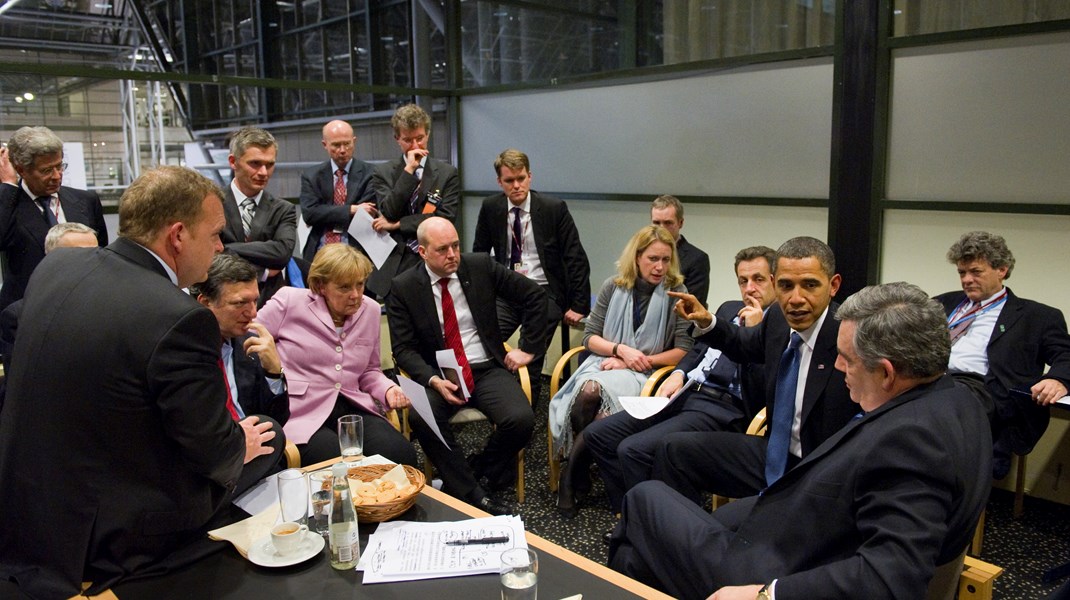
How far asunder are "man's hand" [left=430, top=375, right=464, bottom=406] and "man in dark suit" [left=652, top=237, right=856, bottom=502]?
1047mm

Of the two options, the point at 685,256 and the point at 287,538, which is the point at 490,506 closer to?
the point at 685,256

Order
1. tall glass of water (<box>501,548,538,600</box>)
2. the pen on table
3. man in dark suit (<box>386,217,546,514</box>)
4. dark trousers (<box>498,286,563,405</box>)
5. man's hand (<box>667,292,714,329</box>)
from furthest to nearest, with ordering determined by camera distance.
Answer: dark trousers (<box>498,286,563,405</box>)
man in dark suit (<box>386,217,546,514</box>)
man's hand (<box>667,292,714,329</box>)
the pen on table
tall glass of water (<box>501,548,538,600</box>)

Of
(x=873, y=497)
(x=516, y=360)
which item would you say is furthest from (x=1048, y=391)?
(x=516, y=360)

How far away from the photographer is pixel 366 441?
122 inches

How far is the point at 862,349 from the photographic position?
180cm

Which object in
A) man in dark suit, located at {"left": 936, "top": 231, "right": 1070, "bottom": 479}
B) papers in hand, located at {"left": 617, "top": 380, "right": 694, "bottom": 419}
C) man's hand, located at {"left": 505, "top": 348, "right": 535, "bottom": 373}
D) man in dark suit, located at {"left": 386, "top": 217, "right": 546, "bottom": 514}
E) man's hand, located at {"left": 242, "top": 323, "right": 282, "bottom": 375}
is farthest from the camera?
man's hand, located at {"left": 505, "top": 348, "right": 535, "bottom": 373}

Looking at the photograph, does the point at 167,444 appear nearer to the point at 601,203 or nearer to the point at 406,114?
the point at 406,114

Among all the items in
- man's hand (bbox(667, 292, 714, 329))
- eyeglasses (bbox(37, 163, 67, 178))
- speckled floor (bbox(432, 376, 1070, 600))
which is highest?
eyeglasses (bbox(37, 163, 67, 178))

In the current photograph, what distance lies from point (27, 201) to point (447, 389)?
2.12 metres

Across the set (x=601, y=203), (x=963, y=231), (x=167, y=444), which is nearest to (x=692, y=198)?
(x=601, y=203)

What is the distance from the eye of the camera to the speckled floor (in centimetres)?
291

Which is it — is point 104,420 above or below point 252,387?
above

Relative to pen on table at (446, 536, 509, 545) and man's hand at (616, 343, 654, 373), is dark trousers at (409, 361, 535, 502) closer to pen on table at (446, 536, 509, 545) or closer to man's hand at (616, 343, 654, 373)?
man's hand at (616, 343, 654, 373)

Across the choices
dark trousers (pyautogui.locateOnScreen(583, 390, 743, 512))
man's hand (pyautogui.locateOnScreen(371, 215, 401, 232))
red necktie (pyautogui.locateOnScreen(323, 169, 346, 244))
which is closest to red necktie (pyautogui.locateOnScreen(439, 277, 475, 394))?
dark trousers (pyautogui.locateOnScreen(583, 390, 743, 512))
